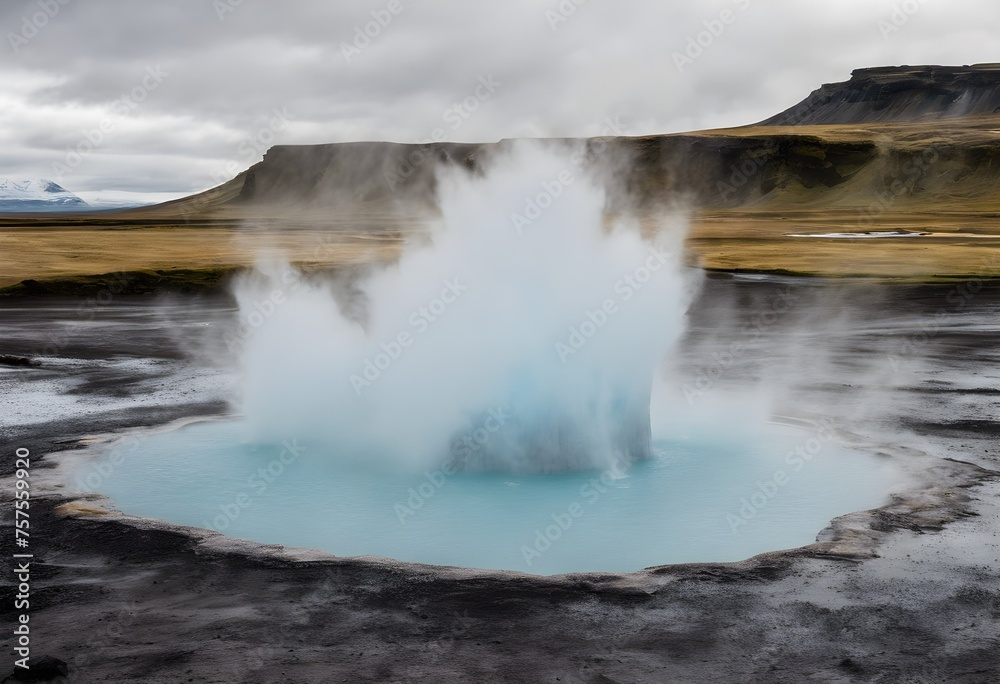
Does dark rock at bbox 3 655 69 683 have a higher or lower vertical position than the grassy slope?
lower

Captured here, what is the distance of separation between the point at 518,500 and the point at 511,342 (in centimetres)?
284

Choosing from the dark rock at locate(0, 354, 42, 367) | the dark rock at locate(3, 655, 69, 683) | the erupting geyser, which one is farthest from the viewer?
the dark rock at locate(0, 354, 42, 367)

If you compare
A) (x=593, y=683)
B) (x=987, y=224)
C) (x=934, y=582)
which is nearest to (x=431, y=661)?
(x=593, y=683)

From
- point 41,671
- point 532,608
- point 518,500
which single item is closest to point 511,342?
point 518,500

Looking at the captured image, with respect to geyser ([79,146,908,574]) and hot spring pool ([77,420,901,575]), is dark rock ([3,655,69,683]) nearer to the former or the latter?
hot spring pool ([77,420,901,575])

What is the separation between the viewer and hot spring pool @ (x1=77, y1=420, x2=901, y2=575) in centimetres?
1097

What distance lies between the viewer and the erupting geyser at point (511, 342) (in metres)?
14.5

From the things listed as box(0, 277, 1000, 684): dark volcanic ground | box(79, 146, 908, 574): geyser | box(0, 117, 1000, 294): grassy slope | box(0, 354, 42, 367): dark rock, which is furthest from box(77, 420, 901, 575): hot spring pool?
box(0, 117, 1000, 294): grassy slope

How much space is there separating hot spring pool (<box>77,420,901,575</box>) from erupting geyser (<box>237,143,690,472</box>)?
1.57ft

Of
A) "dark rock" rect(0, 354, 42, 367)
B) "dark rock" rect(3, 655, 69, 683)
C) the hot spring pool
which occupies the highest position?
"dark rock" rect(0, 354, 42, 367)

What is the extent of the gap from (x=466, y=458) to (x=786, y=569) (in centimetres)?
586

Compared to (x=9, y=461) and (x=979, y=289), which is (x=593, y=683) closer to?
(x=9, y=461)

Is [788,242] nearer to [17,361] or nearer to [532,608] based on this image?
[17,361]

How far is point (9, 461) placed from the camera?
13.9 meters
